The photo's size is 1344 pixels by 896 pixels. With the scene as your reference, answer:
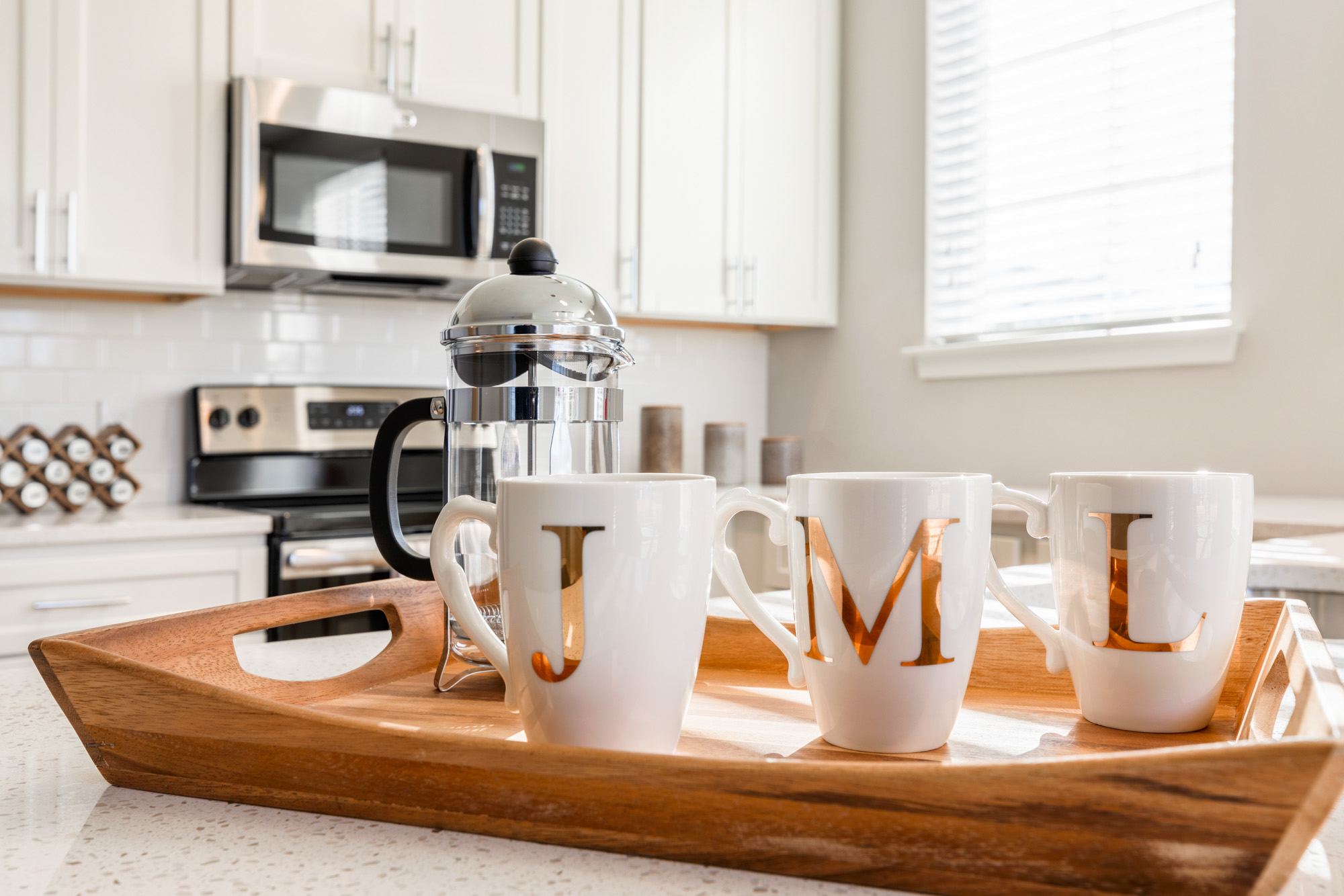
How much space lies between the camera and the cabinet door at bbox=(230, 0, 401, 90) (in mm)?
2277

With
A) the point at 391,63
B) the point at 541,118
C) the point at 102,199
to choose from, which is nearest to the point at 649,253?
the point at 541,118

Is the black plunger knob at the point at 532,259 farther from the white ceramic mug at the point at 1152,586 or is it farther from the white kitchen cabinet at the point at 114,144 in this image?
the white kitchen cabinet at the point at 114,144

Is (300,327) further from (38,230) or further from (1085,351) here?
(1085,351)

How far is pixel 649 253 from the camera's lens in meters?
2.87

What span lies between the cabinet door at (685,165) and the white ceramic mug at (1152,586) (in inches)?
93.7

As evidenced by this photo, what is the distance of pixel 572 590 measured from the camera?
46cm

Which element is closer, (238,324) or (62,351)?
(62,351)

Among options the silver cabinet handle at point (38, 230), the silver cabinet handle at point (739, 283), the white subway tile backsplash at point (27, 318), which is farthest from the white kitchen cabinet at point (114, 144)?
the silver cabinet handle at point (739, 283)

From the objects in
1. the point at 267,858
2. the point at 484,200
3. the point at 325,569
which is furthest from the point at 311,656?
the point at 484,200

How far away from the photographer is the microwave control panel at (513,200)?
255 centimetres

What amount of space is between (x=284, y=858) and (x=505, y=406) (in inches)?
13.5

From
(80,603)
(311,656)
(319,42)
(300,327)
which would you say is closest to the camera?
(311,656)

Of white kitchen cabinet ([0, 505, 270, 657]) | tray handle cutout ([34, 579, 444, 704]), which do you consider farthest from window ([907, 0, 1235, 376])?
tray handle cutout ([34, 579, 444, 704])

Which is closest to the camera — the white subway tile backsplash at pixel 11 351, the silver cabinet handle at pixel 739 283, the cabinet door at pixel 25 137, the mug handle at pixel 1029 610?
the mug handle at pixel 1029 610
